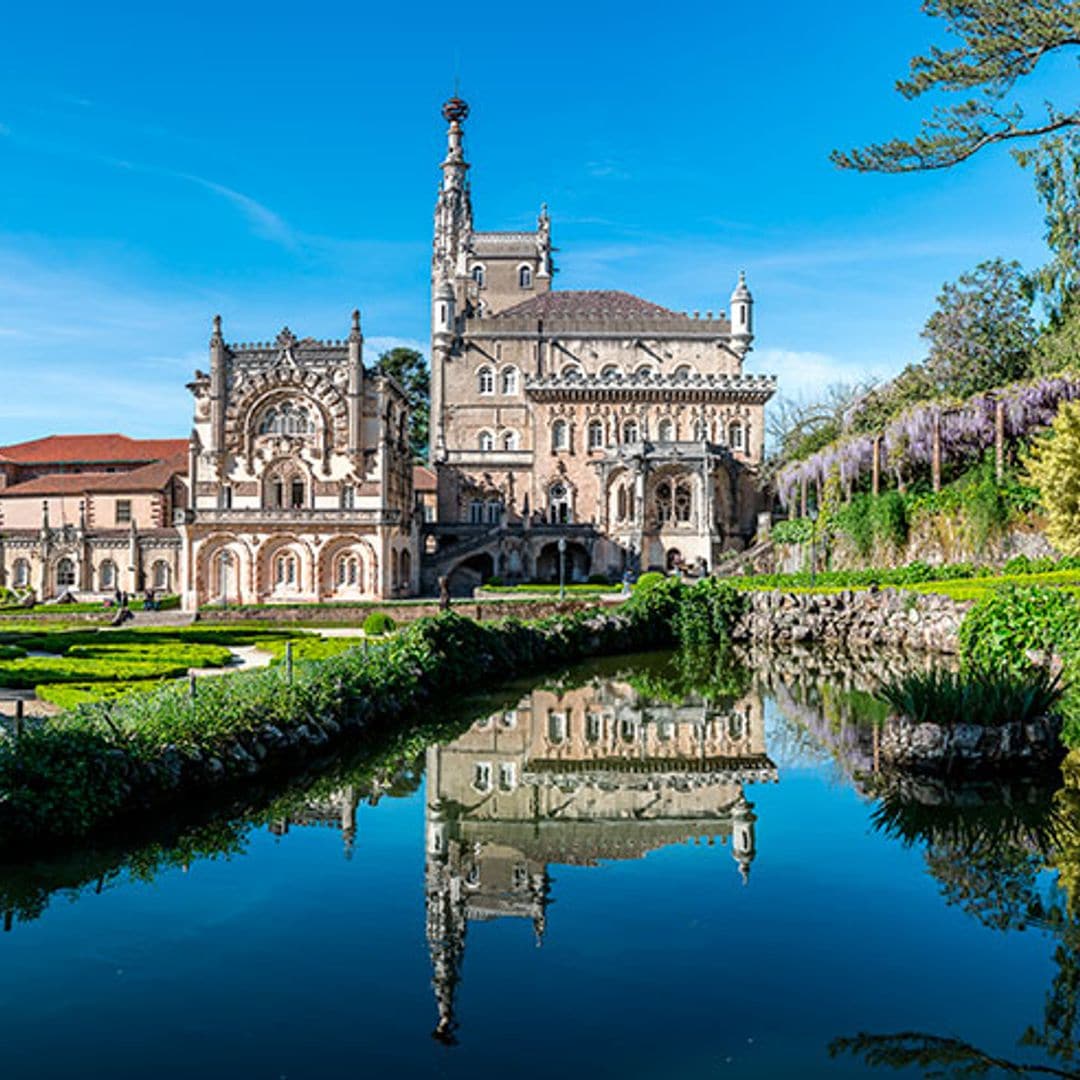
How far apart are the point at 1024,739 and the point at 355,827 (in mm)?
7872

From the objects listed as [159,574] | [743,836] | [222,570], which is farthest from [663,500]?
[743,836]

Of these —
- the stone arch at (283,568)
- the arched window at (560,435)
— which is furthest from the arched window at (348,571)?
the arched window at (560,435)

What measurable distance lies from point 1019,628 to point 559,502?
39.1 m

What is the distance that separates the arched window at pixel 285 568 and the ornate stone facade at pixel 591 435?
6.95 meters

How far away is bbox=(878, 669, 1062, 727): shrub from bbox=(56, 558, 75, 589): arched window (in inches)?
1857

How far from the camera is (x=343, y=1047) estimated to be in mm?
6375

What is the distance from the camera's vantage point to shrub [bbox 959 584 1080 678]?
51.8 ft

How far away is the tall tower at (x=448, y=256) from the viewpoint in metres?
58.4

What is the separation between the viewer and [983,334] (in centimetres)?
4453

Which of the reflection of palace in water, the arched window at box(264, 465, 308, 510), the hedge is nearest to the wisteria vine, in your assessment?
the hedge

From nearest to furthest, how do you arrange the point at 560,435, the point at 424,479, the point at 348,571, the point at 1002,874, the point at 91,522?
the point at 1002,874 → the point at 348,571 → the point at 91,522 → the point at 560,435 → the point at 424,479

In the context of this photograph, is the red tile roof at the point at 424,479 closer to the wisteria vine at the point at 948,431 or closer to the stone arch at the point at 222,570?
the stone arch at the point at 222,570

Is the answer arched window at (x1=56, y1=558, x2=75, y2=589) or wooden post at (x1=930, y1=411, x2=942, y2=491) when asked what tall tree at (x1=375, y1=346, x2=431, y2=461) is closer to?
arched window at (x1=56, y1=558, x2=75, y2=589)

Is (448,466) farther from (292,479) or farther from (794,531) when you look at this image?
(794,531)
